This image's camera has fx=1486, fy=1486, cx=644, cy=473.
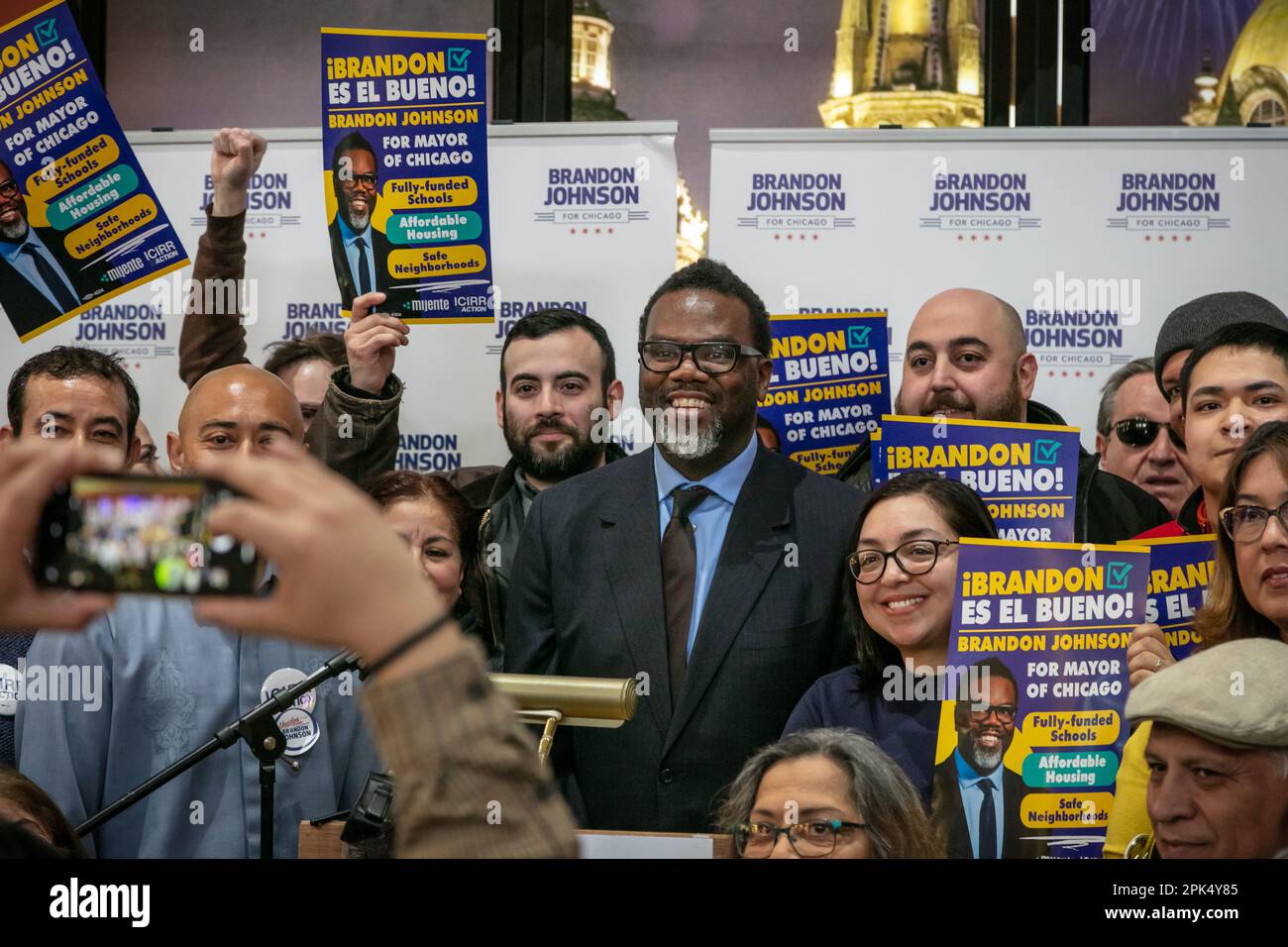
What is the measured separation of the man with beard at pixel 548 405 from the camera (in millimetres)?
4324

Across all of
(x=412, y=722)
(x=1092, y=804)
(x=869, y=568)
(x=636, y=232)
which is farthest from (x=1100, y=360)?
(x=412, y=722)

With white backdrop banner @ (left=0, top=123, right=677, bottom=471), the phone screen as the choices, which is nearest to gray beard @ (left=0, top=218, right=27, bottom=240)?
white backdrop banner @ (left=0, top=123, right=677, bottom=471)

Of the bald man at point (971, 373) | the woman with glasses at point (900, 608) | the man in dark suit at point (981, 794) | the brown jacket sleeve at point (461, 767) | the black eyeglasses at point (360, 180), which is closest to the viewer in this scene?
the brown jacket sleeve at point (461, 767)

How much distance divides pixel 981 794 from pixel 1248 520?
84cm

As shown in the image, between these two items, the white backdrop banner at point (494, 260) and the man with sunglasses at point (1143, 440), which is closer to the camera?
the man with sunglasses at point (1143, 440)

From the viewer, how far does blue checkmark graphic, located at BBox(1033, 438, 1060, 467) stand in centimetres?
Result: 342

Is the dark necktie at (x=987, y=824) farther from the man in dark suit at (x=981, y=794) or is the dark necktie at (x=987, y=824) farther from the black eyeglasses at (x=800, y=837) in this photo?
the black eyeglasses at (x=800, y=837)

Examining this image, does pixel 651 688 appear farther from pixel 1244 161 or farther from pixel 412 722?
pixel 1244 161

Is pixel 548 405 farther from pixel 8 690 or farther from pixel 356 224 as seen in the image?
pixel 8 690

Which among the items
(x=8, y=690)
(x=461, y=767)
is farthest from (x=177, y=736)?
(x=461, y=767)

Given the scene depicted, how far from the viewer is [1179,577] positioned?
10.5 ft

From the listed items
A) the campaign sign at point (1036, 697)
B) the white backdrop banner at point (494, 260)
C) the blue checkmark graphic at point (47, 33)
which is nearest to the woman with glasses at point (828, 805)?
the campaign sign at point (1036, 697)

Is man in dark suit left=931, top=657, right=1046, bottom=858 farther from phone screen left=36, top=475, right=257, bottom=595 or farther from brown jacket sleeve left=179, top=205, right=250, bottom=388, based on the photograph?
brown jacket sleeve left=179, top=205, right=250, bottom=388

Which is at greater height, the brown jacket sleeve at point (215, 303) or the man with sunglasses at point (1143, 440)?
the brown jacket sleeve at point (215, 303)
